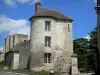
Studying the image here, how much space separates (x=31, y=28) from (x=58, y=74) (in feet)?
30.4

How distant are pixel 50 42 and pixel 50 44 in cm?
33

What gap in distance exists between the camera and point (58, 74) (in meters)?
42.9

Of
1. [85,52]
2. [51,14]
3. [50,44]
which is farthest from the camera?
[85,52]

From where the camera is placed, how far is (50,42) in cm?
4538

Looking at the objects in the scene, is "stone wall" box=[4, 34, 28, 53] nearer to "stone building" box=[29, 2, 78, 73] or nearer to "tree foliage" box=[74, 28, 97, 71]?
"tree foliage" box=[74, 28, 97, 71]

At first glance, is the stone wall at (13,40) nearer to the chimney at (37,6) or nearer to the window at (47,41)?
the chimney at (37,6)

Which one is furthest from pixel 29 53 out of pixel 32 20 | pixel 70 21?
pixel 70 21

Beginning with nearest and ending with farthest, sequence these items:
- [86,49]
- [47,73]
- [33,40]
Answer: [47,73]
[33,40]
[86,49]

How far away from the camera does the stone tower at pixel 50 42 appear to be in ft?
147

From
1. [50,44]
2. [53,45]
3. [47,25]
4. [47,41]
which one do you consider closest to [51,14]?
[47,25]

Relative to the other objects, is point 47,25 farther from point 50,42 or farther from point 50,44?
point 50,44

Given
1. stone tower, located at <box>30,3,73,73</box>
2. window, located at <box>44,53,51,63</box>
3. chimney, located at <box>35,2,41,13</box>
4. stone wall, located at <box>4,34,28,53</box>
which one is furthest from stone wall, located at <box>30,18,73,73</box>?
stone wall, located at <box>4,34,28,53</box>

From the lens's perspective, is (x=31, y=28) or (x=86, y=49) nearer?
(x=31, y=28)

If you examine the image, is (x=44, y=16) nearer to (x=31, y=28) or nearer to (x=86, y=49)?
(x=31, y=28)
